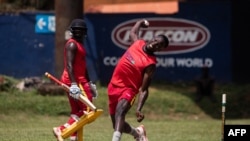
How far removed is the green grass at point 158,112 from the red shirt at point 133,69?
405 cm

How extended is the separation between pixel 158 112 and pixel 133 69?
922 cm

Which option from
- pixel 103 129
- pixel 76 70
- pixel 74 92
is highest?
pixel 76 70

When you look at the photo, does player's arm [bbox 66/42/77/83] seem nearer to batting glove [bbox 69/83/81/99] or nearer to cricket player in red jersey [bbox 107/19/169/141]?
batting glove [bbox 69/83/81/99]

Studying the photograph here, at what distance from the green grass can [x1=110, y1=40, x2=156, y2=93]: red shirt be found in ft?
13.3

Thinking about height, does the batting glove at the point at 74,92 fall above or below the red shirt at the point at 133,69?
below

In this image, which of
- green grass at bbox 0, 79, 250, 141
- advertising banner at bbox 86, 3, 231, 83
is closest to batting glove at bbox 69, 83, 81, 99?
green grass at bbox 0, 79, 250, 141

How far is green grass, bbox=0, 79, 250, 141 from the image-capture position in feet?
60.0

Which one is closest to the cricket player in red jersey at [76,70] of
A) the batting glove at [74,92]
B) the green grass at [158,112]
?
the batting glove at [74,92]

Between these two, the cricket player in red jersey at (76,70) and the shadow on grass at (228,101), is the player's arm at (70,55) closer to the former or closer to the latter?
the cricket player in red jersey at (76,70)

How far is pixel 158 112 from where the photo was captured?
22.2m

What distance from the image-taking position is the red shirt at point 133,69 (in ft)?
42.7

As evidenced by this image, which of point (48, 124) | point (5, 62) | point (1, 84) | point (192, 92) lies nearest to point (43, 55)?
point (5, 62)

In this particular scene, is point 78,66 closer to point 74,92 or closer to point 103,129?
point 74,92

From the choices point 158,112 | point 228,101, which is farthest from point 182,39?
point 158,112
